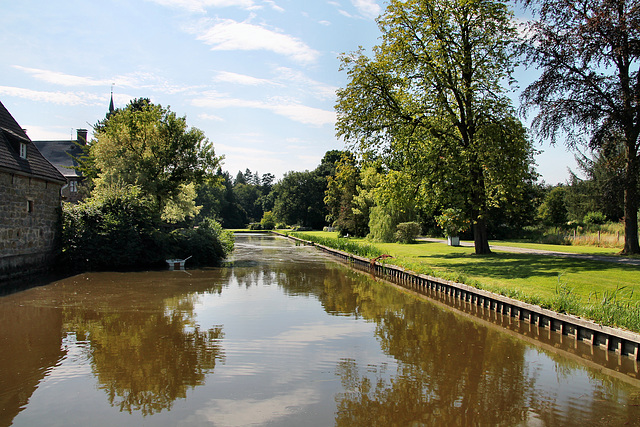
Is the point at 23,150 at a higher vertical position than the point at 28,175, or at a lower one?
higher

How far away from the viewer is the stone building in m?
18.1

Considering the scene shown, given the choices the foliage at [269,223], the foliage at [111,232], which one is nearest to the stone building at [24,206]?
the foliage at [111,232]

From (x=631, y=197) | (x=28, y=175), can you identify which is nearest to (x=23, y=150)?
(x=28, y=175)

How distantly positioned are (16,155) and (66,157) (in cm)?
2944

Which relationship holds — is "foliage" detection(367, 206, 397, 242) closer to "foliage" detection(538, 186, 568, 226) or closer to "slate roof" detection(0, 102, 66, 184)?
"foliage" detection(538, 186, 568, 226)

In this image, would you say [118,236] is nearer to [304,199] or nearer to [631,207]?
[631,207]

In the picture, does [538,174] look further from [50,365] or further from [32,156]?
[50,365]

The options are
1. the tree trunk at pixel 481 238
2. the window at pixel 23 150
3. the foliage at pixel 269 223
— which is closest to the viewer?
the window at pixel 23 150

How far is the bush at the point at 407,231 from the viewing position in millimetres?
34719

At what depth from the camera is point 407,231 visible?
3475 cm

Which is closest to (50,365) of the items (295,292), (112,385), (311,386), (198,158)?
(112,385)

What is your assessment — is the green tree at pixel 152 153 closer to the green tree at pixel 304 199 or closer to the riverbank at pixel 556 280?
the riverbank at pixel 556 280

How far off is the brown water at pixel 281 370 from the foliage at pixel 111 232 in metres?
8.77

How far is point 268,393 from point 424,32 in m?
19.8
